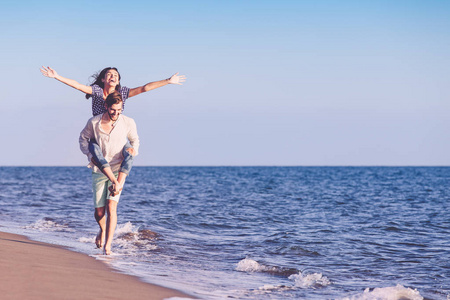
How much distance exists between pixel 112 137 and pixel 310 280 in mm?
3209

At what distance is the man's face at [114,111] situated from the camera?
6.12 metres

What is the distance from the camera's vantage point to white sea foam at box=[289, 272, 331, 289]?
652 cm

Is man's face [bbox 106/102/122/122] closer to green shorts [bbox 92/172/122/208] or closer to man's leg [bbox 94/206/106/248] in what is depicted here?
green shorts [bbox 92/172/122/208]

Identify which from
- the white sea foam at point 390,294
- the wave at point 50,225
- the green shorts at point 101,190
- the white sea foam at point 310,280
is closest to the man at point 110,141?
the green shorts at point 101,190

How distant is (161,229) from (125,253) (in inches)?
157

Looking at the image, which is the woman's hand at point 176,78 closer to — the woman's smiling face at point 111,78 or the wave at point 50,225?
the woman's smiling face at point 111,78

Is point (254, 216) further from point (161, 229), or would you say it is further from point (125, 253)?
point (125, 253)

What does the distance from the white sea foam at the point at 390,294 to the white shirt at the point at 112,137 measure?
127 inches

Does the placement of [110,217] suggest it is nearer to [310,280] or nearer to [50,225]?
[310,280]

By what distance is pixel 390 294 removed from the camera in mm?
5914

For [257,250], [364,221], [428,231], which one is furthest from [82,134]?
[364,221]

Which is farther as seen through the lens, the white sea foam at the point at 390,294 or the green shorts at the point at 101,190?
the green shorts at the point at 101,190

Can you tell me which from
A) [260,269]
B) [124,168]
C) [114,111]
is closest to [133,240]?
[260,269]

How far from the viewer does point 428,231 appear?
12750 mm
